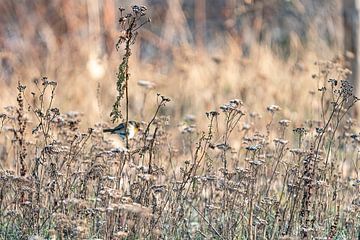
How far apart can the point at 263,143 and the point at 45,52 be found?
863 centimetres

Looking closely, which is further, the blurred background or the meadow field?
the blurred background

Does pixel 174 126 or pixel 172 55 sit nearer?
pixel 174 126

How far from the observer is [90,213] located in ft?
14.8

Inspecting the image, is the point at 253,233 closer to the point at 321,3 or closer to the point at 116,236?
the point at 116,236

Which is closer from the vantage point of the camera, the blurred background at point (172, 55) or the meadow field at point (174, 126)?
the meadow field at point (174, 126)

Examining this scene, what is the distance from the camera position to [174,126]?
23.7ft

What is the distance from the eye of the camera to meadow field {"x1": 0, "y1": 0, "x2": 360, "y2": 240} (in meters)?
4.73

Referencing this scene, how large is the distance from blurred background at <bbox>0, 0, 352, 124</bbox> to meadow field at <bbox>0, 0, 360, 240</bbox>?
0.03 meters

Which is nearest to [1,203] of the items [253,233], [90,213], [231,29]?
[90,213]

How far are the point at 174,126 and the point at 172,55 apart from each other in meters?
6.57

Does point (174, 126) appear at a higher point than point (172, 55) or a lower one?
lower

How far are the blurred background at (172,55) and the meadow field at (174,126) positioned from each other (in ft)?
0.10

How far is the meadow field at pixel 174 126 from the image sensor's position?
473cm

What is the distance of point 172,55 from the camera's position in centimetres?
1370
